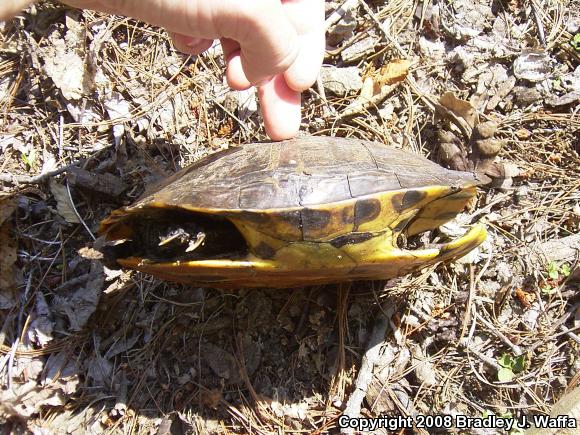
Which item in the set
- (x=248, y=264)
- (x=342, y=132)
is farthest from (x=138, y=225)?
(x=342, y=132)

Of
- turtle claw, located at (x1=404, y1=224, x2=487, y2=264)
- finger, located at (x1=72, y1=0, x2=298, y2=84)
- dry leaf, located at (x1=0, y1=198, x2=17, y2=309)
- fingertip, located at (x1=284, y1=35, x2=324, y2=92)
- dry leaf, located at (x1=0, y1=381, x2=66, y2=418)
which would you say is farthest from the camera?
dry leaf, located at (x1=0, y1=198, x2=17, y2=309)

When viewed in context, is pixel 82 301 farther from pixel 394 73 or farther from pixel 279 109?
pixel 394 73

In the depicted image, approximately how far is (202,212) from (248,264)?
0.28m

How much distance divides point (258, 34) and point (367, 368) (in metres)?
1.77

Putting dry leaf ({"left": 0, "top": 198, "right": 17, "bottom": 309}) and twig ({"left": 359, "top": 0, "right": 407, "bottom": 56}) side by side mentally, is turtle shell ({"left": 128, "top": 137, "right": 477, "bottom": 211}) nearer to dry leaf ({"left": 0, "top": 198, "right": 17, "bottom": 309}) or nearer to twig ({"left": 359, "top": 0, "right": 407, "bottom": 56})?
twig ({"left": 359, "top": 0, "right": 407, "bottom": 56})

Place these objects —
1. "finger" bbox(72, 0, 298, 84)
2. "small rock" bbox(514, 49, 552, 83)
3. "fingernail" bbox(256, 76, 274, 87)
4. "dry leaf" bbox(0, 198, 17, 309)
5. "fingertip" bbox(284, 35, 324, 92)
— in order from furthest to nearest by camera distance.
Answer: "small rock" bbox(514, 49, 552, 83), "dry leaf" bbox(0, 198, 17, 309), "fingertip" bbox(284, 35, 324, 92), "fingernail" bbox(256, 76, 274, 87), "finger" bbox(72, 0, 298, 84)

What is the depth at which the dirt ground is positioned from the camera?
263 centimetres

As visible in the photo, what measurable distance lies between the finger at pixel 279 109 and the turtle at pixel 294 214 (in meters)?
0.15

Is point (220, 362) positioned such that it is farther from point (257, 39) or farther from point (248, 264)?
point (257, 39)

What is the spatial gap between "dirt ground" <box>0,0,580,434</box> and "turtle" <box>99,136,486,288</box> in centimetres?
59

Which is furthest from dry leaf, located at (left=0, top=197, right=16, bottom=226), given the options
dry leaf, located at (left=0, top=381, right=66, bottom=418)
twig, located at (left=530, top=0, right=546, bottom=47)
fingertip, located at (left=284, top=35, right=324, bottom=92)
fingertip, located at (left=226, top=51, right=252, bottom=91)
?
twig, located at (left=530, top=0, right=546, bottom=47)

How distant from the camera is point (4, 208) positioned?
2.89 meters

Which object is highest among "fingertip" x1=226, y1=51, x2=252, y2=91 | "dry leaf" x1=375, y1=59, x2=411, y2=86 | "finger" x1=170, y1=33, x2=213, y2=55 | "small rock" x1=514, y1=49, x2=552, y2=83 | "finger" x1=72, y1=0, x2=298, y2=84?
"finger" x1=72, y1=0, x2=298, y2=84

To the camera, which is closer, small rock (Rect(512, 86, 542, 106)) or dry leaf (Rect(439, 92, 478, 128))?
dry leaf (Rect(439, 92, 478, 128))
